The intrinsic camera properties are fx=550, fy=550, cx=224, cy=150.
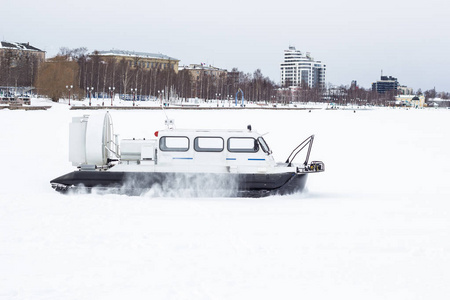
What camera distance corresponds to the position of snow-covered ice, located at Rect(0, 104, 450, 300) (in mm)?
7367

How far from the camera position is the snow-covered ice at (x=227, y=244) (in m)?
7.37

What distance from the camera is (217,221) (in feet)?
36.6

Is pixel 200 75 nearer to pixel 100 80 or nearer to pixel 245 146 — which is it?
pixel 100 80

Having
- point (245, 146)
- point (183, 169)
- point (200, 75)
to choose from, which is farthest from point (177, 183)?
point (200, 75)

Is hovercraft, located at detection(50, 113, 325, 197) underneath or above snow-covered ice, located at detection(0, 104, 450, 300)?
above

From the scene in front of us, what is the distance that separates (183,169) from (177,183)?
366mm

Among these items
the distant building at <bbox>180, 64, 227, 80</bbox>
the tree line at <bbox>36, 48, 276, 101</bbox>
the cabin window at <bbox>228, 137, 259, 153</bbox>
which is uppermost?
the distant building at <bbox>180, 64, 227, 80</bbox>

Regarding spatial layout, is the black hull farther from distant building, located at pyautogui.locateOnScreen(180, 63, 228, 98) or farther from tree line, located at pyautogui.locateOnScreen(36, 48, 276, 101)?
distant building, located at pyautogui.locateOnScreen(180, 63, 228, 98)

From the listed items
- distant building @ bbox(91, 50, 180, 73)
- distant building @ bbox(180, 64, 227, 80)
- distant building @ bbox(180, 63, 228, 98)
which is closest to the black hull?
distant building @ bbox(180, 63, 228, 98)

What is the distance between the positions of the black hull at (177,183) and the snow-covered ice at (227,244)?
0.69 ft

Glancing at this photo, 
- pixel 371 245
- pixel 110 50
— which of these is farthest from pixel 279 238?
pixel 110 50

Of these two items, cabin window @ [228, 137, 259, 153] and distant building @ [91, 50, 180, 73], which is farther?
distant building @ [91, 50, 180, 73]

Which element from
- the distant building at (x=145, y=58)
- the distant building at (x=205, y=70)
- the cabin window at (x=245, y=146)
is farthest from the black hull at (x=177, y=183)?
the distant building at (x=205, y=70)

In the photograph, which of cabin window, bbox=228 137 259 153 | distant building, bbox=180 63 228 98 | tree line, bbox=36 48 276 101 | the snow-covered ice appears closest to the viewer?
the snow-covered ice
